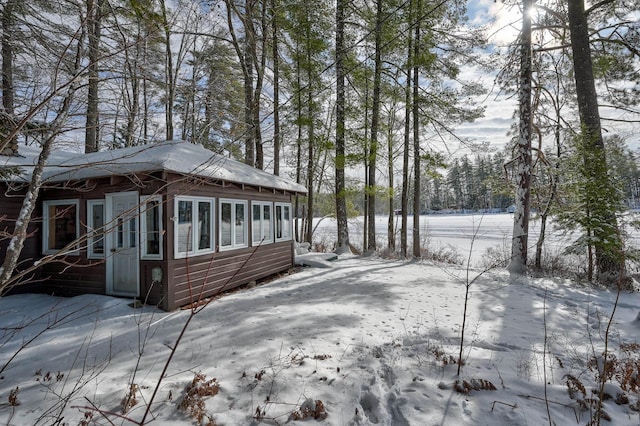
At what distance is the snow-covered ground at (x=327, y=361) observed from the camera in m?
2.47

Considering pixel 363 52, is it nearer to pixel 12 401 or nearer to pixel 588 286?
pixel 588 286

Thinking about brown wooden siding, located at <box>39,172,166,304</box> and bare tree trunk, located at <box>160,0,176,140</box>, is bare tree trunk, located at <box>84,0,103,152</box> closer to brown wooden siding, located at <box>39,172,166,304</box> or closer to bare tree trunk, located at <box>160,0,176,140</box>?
bare tree trunk, located at <box>160,0,176,140</box>

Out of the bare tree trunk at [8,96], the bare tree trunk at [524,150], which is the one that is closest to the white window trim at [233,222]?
the bare tree trunk at [8,96]

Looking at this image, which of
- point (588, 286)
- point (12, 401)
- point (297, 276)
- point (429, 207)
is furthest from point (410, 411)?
point (429, 207)

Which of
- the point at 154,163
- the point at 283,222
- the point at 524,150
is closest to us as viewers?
the point at 154,163

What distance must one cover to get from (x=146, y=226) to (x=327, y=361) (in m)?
4.31

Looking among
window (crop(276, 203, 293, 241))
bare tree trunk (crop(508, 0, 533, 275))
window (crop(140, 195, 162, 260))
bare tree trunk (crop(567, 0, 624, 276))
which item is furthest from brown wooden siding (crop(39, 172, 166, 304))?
bare tree trunk (crop(567, 0, 624, 276))

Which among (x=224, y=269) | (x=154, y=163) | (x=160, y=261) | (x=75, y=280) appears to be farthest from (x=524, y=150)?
(x=75, y=280)

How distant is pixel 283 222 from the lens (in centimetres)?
929

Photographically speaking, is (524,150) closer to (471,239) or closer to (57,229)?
(471,239)

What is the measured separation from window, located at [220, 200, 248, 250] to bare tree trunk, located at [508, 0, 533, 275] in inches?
282

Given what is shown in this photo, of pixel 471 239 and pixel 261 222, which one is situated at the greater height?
pixel 261 222

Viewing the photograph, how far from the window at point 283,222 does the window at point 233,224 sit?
1700mm

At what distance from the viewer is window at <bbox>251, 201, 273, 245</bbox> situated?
25.4 feet
